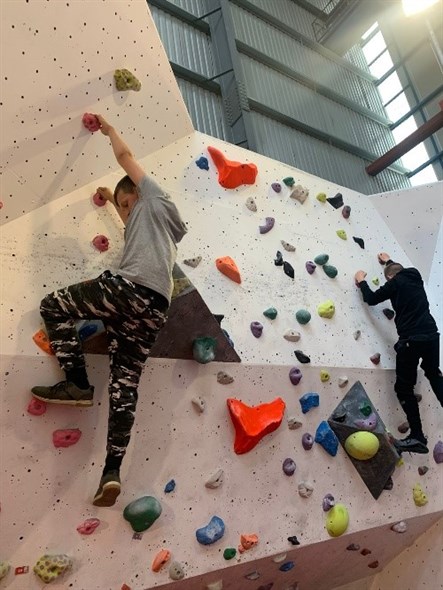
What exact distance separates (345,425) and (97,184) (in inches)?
65.9

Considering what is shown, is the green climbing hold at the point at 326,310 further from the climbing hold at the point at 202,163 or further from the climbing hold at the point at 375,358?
the climbing hold at the point at 202,163

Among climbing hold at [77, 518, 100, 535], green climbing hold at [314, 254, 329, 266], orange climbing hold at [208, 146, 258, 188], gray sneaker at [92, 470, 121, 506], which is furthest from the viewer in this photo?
green climbing hold at [314, 254, 329, 266]

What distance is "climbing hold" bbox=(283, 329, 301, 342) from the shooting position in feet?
7.77

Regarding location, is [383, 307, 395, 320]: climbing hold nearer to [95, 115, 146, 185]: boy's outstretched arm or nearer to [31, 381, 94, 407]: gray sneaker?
[95, 115, 146, 185]: boy's outstretched arm

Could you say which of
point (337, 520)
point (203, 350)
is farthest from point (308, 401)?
point (203, 350)

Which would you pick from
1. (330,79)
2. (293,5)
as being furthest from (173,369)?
(293,5)

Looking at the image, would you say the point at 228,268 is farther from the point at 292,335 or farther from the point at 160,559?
the point at 160,559

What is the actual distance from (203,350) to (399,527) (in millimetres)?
1546

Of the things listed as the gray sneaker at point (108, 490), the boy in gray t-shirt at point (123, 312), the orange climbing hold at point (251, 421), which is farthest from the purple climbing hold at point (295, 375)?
the gray sneaker at point (108, 490)

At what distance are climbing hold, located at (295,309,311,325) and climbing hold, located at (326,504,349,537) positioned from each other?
91 cm

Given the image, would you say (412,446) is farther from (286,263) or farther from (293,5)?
(293,5)

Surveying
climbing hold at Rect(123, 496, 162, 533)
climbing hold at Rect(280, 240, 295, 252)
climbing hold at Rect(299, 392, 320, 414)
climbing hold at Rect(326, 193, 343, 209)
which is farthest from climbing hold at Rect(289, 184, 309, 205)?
climbing hold at Rect(123, 496, 162, 533)

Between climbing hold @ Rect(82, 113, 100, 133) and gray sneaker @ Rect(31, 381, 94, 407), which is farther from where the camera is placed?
climbing hold @ Rect(82, 113, 100, 133)

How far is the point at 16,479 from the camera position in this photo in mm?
1487
